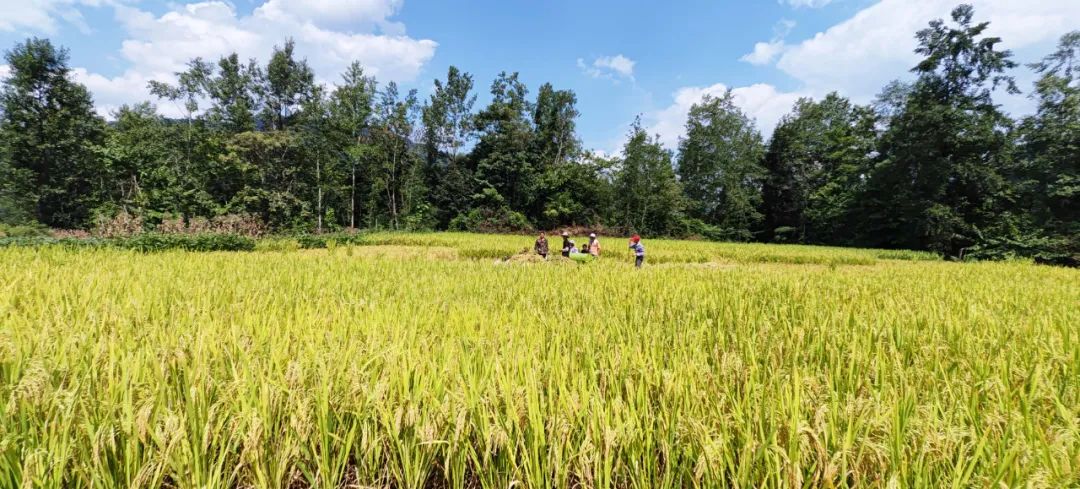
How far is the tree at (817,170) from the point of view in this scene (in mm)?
33938

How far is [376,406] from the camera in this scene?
1.53m

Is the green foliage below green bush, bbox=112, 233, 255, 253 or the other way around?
the other way around

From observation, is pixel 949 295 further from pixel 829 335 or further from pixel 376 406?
pixel 376 406

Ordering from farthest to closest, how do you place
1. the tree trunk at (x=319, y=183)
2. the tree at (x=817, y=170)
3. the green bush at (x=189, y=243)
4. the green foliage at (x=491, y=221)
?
the green foliage at (x=491, y=221) → the tree at (x=817, y=170) → the tree trunk at (x=319, y=183) → the green bush at (x=189, y=243)

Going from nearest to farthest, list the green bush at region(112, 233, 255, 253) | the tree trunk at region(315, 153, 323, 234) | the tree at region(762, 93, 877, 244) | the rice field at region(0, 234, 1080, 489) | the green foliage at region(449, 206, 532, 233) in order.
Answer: the rice field at region(0, 234, 1080, 489), the green bush at region(112, 233, 255, 253), the tree trunk at region(315, 153, 323, 234), the tree at region(762, 93, 877, 244), the green foliage at region(449, 206, 532, 233)

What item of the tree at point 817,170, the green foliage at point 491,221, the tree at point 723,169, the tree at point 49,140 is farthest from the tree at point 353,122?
the tree at point 817,170

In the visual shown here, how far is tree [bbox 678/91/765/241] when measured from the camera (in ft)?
129

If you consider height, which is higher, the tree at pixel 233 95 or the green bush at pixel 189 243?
the tree at pixel 233 95

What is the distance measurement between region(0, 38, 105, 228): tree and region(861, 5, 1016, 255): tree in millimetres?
57543

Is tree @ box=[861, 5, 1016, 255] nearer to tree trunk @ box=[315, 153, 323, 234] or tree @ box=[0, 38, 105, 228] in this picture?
tree trunk @ box=[315, 153, 323, 234]

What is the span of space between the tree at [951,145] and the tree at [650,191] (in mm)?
15644

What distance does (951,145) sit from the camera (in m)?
24.2

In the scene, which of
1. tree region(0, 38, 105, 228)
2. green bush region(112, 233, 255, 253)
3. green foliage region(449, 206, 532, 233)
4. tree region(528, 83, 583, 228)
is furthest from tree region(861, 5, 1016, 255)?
tree region(0, 38, 105, 228)

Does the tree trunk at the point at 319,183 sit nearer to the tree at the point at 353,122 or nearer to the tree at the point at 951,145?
the tree at the point at 353,122
